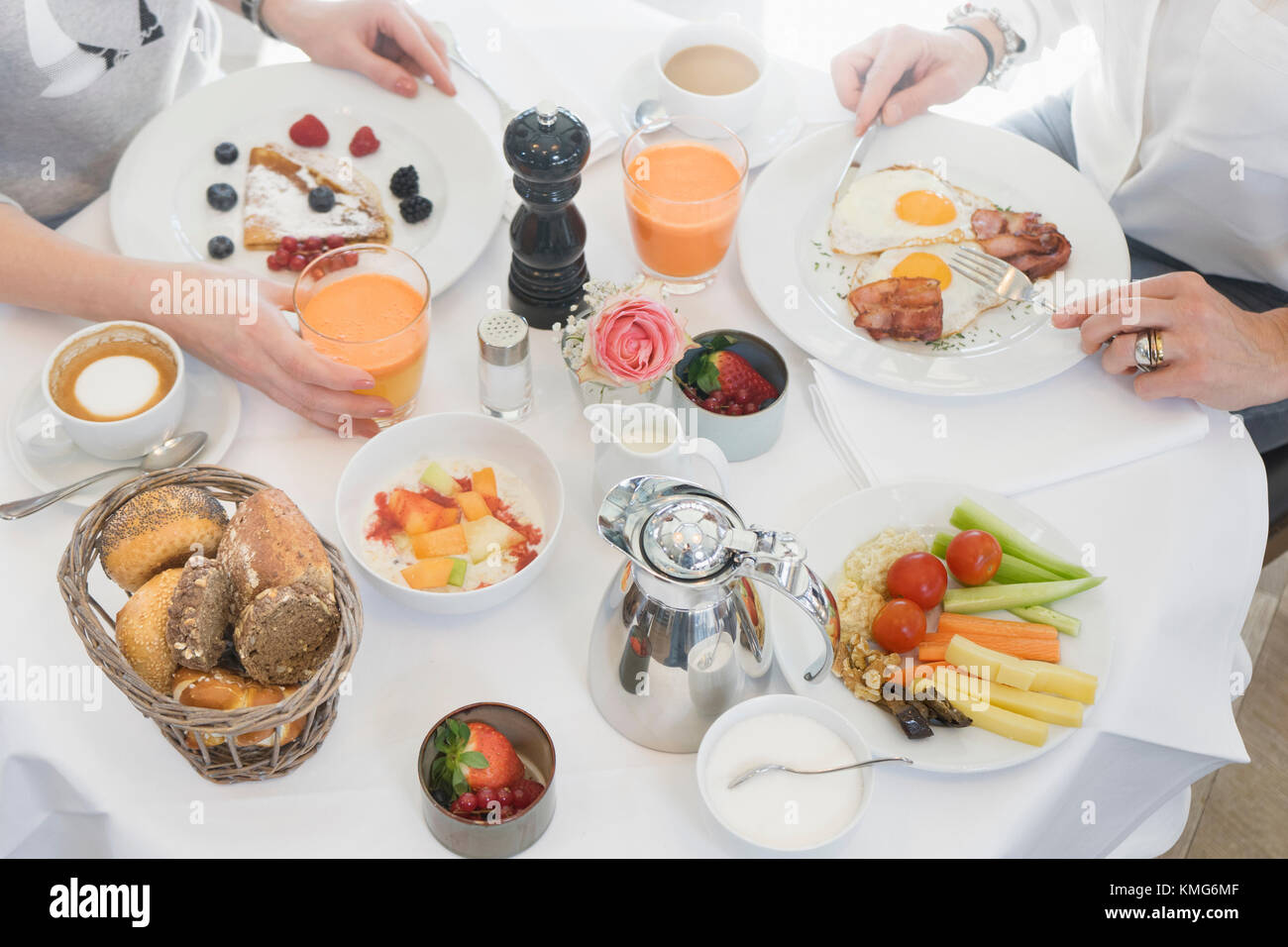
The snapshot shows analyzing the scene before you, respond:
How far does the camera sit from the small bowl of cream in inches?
37.7

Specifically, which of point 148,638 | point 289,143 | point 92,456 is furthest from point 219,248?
point 148,638

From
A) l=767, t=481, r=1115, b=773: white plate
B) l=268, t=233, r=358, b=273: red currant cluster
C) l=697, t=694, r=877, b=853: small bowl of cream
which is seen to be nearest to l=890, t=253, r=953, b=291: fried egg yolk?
l=767, t=481, r=1115, b=773: white plate

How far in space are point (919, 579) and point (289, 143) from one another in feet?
3.74

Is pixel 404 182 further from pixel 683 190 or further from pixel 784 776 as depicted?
pixel 784 776

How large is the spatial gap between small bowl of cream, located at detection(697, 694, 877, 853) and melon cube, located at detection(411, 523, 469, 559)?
0.37 metres

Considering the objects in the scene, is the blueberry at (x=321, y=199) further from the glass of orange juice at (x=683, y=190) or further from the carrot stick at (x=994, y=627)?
the carrot stick at (x=994, y=627)

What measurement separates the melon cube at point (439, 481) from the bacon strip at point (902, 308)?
0.58m

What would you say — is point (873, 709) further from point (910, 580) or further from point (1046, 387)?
point (1046, 387)

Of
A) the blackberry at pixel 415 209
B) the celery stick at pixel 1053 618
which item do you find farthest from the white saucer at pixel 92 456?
the celery stick at pixel 1053 618

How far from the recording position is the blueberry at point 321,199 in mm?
1524

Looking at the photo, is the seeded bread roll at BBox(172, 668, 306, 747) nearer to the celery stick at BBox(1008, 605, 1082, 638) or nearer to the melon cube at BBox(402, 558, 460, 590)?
the melon cube at BBox(402, 558, 460, 590)
